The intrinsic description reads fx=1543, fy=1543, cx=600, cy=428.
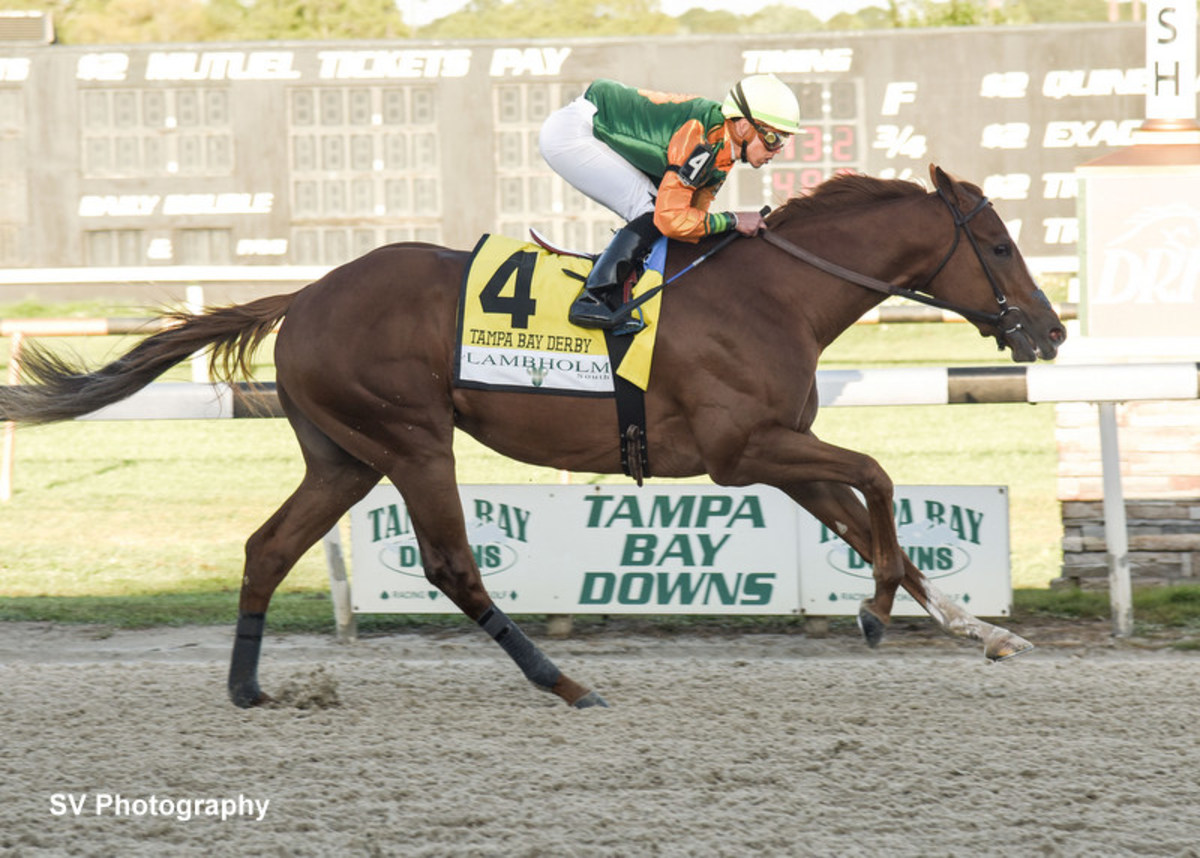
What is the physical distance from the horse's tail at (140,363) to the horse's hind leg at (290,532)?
1.10 feet

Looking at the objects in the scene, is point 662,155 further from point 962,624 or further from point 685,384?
point 962,624

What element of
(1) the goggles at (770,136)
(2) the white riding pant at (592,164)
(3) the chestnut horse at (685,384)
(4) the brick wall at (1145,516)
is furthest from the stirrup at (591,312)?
(4) the brick wall at (1145,516)

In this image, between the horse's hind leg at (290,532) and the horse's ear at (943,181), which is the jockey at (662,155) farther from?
the horse's hind leg at (290,532)

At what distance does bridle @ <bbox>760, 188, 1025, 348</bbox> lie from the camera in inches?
182

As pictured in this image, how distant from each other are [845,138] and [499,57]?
3.97 m

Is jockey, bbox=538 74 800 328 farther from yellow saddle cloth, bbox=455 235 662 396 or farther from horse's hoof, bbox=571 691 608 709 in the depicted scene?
horse's hoof, bbox=571 691 608 709

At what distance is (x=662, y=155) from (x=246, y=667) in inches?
78.3

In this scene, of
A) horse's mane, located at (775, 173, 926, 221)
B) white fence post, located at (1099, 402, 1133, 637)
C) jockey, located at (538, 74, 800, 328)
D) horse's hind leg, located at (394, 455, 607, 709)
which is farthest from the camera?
white fence post, located at (1099, 402, 1133, 637)

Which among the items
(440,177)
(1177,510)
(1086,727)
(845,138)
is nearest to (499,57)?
(440,177)

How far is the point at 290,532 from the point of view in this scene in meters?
4.68

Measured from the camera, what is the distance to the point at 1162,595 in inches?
224

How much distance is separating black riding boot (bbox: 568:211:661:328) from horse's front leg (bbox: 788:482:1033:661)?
765mm

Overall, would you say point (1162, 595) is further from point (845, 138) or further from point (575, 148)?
point (845, 138)

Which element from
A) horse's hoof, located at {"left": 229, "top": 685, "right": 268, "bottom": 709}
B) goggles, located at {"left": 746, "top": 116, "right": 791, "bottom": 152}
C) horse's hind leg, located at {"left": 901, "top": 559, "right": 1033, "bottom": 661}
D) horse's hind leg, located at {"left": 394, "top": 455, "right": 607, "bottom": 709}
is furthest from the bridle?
horse's hoof, located at {"left": 229, "top": 685, "right": 268, "bottom": 709}
